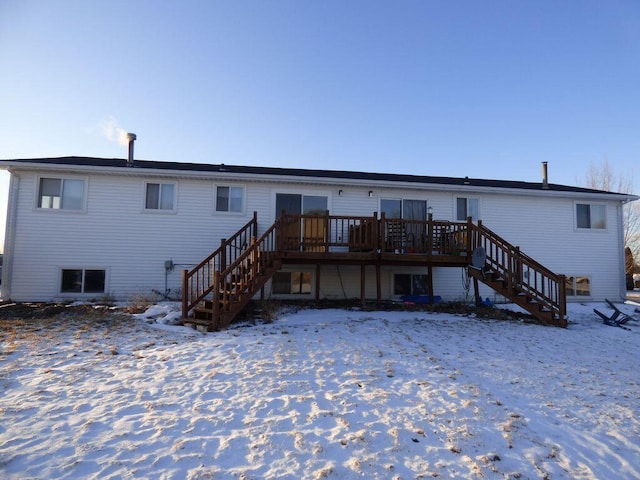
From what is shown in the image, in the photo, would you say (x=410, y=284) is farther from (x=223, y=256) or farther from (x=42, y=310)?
(x=42, y=310)

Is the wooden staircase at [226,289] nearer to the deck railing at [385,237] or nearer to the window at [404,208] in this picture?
the deck railing at [385,237]

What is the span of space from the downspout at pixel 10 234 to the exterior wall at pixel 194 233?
0.06m

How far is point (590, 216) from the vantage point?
1244 centimetres

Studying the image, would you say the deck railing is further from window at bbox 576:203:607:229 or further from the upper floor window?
the upper floor window

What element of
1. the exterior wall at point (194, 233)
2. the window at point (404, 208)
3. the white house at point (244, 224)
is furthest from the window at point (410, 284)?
the window at point (404, 208)

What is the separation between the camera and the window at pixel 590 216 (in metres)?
12.4

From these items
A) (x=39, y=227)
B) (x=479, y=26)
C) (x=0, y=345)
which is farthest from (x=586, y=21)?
(x=39, y=227)

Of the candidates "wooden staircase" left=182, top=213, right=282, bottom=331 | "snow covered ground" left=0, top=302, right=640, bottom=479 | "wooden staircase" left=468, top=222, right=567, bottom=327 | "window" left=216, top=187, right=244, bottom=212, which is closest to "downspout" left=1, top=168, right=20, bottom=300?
"snow covered ground" left=0, top=302, right=640, bottom=479

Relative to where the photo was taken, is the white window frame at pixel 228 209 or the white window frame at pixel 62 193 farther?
the white window frame at pixel 228 209

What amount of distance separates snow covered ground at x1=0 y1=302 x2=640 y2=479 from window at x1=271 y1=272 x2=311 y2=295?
447 centimetres

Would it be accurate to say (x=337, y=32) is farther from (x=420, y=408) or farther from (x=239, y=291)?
(x=420, y=408)

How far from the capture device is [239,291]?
7422mm

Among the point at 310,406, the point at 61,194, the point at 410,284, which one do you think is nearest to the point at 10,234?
the point at 61,194

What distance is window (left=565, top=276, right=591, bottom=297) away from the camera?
12.1 meters
